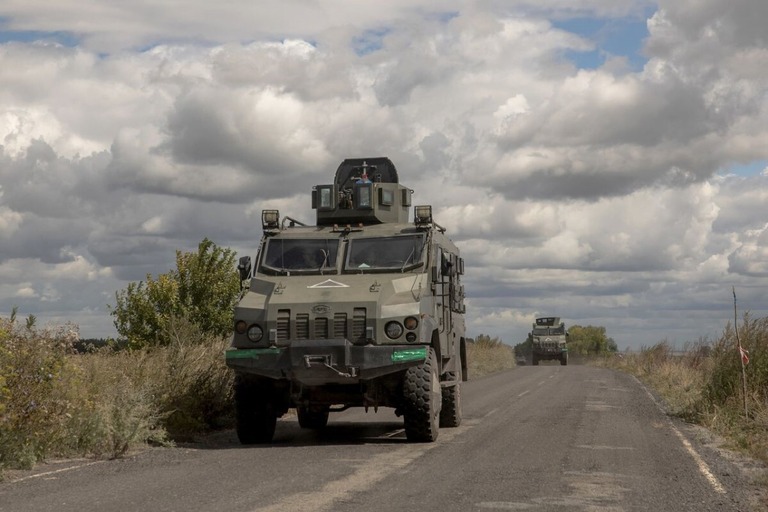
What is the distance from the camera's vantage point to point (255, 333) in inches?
537

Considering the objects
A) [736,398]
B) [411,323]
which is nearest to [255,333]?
[411,323]

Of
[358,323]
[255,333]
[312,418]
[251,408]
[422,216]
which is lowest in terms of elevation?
[312,418]

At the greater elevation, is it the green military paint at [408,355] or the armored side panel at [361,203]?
the armored side panel at [361,203]

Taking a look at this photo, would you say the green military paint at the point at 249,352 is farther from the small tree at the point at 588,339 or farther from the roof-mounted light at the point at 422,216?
the small tree at the point at 588,339

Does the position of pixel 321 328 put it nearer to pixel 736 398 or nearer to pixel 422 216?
pixel 422 216

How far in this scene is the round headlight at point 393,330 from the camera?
13383 mm

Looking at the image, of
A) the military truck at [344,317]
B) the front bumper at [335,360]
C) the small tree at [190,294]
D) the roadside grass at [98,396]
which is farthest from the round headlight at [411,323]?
the small tree at [190,294]

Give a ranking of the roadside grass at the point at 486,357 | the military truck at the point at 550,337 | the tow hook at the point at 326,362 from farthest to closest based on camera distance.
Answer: the military truck at the point at 550,337, the roadside grass at the point at 486,357, the tow hook at the point at 326,362

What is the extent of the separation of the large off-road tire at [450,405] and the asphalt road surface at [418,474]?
388 mm

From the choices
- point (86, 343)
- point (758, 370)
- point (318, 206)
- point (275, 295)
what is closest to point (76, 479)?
point (275, 295)

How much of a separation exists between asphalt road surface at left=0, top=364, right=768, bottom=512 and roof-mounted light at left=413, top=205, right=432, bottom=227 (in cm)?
315

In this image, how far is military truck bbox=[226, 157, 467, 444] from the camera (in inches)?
523

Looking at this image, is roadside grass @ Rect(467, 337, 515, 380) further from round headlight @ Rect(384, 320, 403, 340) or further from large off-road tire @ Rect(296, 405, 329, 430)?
round headlight @ Rect(384, 320, 403, 340)

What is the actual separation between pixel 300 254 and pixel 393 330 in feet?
7.75
